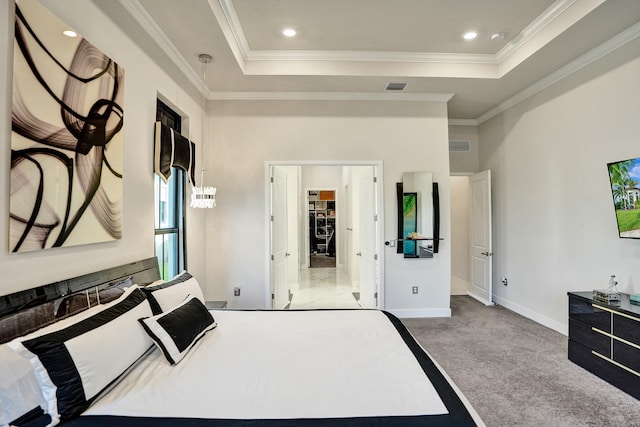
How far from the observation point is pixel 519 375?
2.66 meters

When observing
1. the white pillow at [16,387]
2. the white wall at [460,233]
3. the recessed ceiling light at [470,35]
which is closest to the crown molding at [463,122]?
the white wall at [460,233]

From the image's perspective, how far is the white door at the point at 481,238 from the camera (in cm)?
469

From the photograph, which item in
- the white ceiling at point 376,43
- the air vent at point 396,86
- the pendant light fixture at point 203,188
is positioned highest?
the white ceiling at point 376,43

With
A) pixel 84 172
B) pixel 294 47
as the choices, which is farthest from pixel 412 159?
pixel 84 172

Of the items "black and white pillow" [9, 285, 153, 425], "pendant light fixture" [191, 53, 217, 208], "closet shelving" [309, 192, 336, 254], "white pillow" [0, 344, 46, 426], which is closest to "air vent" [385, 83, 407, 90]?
"pendant light fixture" [191, 53, 217, 208]

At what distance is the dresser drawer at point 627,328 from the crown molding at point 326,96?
9.94ft

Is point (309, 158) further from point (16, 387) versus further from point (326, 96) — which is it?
point (16, 387)

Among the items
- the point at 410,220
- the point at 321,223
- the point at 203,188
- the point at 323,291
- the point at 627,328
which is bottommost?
the point at 323,291

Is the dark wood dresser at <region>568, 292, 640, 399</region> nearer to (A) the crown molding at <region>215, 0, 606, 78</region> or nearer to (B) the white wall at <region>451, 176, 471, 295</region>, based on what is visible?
(A) the crown molding at <region>215, 0, 606, 78</region>

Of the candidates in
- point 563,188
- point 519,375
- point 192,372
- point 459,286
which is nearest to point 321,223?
point 459,286

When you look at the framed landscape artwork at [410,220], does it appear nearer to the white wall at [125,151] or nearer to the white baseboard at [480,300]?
the white baseboard at [480,300]

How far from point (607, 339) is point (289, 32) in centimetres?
399

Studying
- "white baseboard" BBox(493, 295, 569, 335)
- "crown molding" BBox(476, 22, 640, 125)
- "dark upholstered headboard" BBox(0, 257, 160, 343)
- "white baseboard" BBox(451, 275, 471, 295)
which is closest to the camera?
"dark upholstered headboard" BBox(0, 257, 160, 343)

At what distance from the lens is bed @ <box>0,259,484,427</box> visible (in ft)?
3.89
